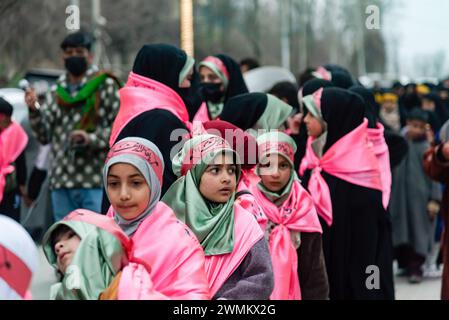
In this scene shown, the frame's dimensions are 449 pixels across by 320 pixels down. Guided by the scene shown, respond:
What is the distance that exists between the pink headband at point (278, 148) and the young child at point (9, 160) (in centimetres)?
275

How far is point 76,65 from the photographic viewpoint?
744cm

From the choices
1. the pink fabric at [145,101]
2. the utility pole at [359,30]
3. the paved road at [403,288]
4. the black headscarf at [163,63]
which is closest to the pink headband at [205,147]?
the pink fabric at [145,101]

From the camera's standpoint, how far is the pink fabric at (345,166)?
240 inches

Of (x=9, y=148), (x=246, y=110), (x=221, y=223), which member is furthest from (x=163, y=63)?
(x=9, y=148)

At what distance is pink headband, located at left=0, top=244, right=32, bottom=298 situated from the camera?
291cm

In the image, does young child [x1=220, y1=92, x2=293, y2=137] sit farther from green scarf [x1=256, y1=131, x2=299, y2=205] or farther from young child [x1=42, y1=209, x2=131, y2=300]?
young child [x1=42, y1=209, x2=131, y2=300]

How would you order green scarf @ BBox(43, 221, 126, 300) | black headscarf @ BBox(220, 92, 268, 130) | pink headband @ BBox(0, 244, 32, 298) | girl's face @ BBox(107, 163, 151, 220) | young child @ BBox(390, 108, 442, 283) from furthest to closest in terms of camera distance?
1. young child @ BBox(390, 108, 442, 283)
2. black headscarf @ BBox(220, 92, 268, 130)
3. girl's face @ BBox(107, 163, 151, 220)
4. green scarf @ BBox(43, 221, 126, 300)
5. pink headband @ BBox(0, 244, 32, 298)

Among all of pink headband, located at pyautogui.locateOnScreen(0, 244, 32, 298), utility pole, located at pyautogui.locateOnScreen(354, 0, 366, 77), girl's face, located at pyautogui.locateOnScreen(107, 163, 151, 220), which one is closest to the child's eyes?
girl's face, located at pyautogui.locateOnScreen(107, 163, 151, 220)

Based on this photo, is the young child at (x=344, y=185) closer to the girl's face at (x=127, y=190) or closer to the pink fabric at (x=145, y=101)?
the pink fabric at (x=145, y=101)

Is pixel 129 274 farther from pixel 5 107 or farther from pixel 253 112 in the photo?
pixel 5 107

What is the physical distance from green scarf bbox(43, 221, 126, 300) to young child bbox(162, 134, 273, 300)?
0.71 meters

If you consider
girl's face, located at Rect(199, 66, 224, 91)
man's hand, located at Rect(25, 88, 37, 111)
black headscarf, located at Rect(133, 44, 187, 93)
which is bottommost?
man's hand, located at Rect(25, 88, 37, 111)

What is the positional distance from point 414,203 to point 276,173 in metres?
4.32
